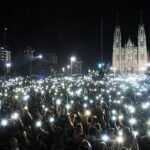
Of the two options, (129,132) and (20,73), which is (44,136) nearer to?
(129,132)

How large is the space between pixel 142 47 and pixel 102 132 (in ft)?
480

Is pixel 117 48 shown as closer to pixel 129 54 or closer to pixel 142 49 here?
pixel 129 54

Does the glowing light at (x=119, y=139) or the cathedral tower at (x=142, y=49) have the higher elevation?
the cathedral tower at (x=142, y=49)

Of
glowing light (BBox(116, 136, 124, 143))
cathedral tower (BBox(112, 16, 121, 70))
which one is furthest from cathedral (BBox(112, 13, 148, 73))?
glowing light (BBox(116, 136, 124, 143))

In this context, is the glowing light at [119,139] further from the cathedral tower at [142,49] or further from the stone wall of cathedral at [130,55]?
the cathedral tower at [142,49]

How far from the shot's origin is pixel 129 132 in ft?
37.5

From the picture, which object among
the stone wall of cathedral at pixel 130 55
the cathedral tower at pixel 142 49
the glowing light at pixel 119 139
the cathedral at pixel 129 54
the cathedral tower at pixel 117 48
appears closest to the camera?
the glowing light at pixel 119 139

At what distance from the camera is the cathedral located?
15450 cm

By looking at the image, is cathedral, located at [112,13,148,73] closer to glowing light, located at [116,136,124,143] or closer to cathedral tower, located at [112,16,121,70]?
→ cathedral tower, located at [112,16,121,70]

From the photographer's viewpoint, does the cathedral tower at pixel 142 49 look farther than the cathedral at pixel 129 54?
No

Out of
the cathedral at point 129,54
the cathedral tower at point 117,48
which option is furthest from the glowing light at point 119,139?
the cathedral tower at point 117,48

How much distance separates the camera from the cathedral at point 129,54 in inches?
6083

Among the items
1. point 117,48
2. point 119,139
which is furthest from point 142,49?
point 119,139

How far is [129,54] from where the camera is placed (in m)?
158
